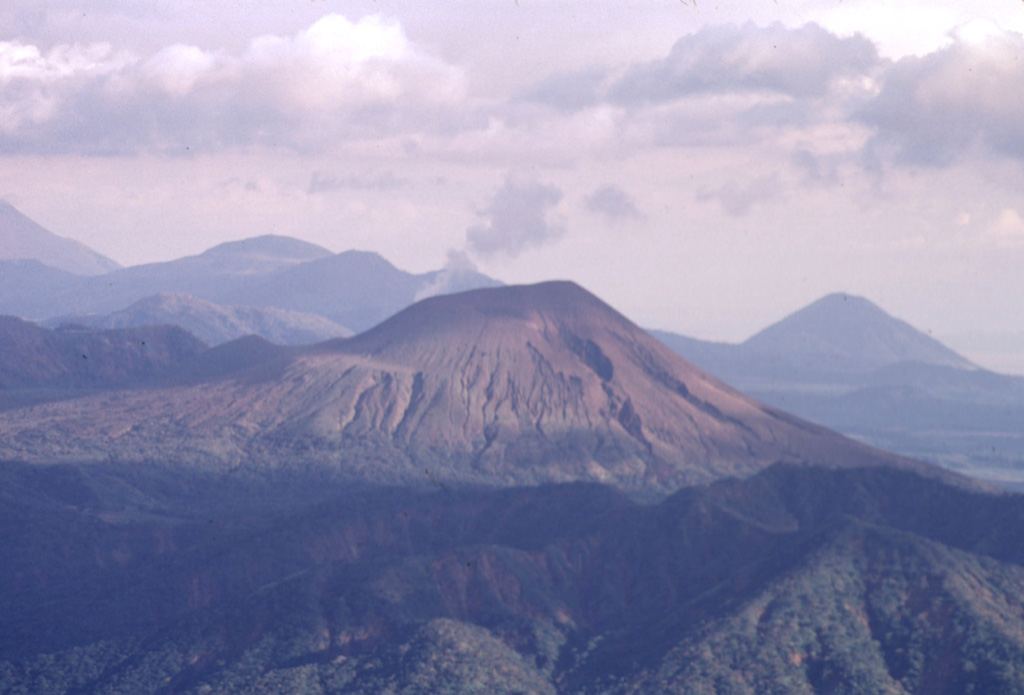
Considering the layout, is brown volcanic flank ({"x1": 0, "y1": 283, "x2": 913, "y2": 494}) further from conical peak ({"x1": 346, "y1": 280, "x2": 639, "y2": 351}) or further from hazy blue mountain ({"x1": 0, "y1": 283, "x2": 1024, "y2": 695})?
hazy blue mountain ({"x1": 0, "y1": 283, "x2": 1024, "y2": 695})

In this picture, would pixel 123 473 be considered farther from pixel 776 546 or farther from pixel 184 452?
pixel 776 546

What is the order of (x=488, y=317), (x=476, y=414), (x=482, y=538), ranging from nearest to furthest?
(x=482, y=538), (x=476, y=414), (x=488, y=317)

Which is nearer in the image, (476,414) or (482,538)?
(482,538)

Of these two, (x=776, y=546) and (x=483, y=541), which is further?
(x=483, y=541)

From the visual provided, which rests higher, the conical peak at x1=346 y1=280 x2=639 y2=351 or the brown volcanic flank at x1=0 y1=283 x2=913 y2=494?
the conical peak at x1=346 y1=280 x2=639 y2=351

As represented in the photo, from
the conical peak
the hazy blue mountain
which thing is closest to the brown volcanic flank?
the conical peak

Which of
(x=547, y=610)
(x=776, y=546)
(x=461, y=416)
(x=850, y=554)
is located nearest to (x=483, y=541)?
(x=547, y=610)

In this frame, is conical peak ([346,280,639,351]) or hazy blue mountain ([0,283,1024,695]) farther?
conical peak ([346,280,639,351])

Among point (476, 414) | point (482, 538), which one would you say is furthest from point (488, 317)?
point (482, 538)

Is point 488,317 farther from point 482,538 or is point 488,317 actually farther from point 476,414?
point 482,538
